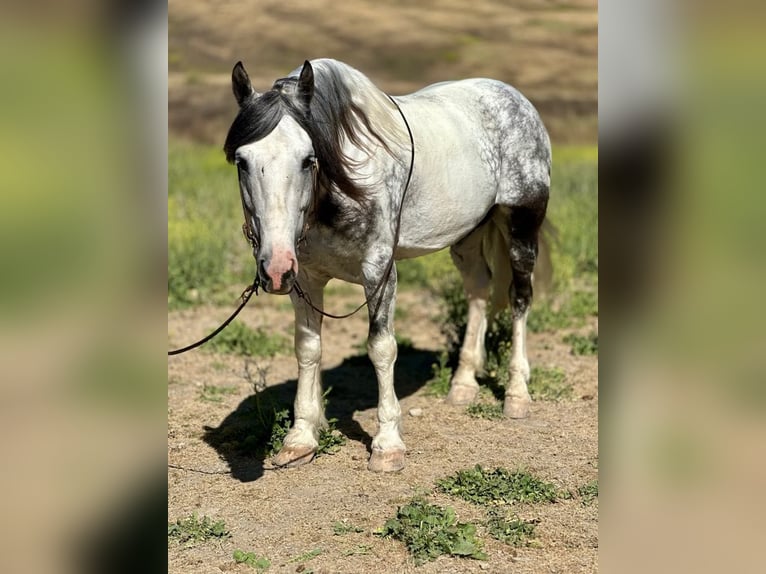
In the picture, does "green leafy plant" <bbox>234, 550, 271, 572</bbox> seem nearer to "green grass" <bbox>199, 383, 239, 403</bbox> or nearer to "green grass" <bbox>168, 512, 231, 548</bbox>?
"green grass" <bbox>168, 512, 231, 548</bbox>


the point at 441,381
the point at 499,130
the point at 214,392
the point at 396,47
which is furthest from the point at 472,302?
the point at 396,47

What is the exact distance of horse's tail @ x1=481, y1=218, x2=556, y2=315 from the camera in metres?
5.43

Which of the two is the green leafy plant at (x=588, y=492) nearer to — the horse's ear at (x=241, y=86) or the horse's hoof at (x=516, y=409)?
the horse's hoof at (x=516, y=409)

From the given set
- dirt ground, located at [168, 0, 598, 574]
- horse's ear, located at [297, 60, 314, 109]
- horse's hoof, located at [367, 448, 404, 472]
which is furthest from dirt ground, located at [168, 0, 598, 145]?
horse's ear, located at [297, 60, 314, 109]

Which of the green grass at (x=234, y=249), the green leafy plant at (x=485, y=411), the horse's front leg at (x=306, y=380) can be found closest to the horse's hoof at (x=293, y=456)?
the horse's front leg at (x=306, y=380)

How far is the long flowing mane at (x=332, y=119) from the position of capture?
10.8 feet

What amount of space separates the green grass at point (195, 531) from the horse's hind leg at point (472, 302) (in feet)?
7.57

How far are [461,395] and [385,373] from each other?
1309 mm

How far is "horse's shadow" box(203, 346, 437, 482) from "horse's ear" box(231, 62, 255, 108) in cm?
187

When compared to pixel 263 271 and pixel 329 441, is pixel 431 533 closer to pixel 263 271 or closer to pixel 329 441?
pixel 329 441

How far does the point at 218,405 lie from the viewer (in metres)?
5.32
